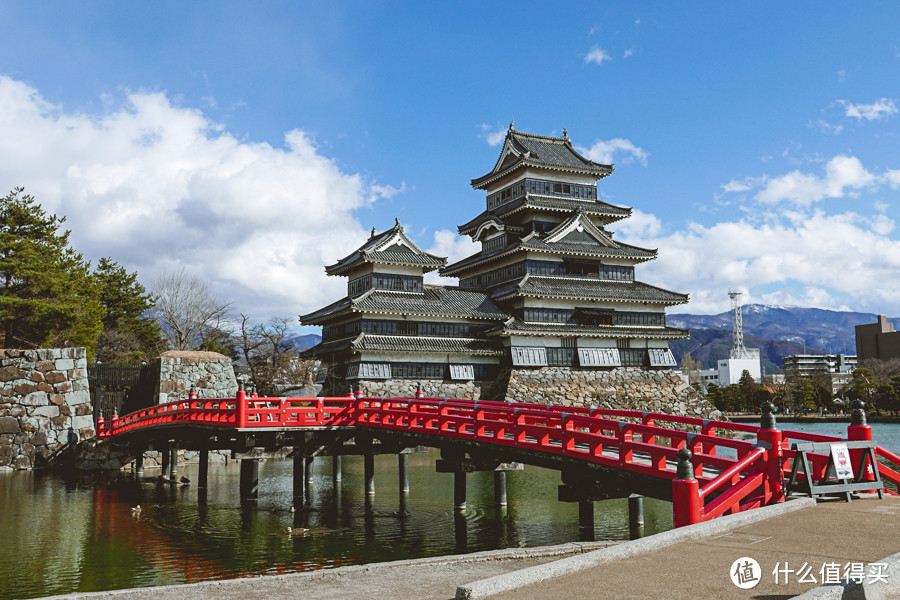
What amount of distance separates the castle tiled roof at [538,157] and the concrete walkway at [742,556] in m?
43.6

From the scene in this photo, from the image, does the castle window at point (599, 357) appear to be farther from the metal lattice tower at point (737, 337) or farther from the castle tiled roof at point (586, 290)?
the metal lattice tower at point (737, 337)

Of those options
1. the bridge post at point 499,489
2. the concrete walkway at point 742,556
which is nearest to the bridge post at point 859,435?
the concrete walkway at point 742,556

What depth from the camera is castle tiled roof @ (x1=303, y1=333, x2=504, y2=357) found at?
141 ft

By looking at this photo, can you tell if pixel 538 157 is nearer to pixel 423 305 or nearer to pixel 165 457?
pixel 423 305

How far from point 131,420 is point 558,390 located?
25.6 m

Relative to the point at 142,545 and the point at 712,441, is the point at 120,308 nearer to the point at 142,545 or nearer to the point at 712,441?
the point at 142,545

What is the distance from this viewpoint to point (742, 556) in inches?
298

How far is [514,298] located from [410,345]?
8.02 meters

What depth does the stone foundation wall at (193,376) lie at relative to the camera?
123ft

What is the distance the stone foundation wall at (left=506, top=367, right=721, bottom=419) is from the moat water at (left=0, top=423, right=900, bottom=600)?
15052 mm

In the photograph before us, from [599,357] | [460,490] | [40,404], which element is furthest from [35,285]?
[599,357]

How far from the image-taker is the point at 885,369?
9194cm

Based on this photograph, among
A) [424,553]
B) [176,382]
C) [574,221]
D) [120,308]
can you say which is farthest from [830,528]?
[120,308]

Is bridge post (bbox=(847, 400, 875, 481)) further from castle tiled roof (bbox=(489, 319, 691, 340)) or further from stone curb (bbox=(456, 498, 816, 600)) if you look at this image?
castle tiled roof (bbox=(489, 319, 691, 340))
